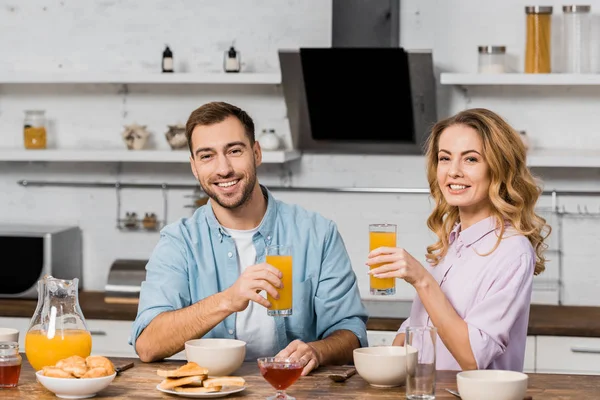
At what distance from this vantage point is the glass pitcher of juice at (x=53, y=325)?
233 cm

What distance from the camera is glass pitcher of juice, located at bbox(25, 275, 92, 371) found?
7.65 feet

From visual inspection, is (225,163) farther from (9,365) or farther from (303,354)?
(9,365)

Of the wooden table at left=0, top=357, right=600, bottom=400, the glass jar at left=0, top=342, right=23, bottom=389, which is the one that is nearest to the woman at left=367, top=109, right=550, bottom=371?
the wooden table at left=0, top=357, right=600, bottom=400

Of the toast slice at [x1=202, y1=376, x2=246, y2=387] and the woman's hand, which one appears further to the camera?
the woman's hand

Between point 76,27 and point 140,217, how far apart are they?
0.98m

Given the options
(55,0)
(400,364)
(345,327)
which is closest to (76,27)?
(55,0)

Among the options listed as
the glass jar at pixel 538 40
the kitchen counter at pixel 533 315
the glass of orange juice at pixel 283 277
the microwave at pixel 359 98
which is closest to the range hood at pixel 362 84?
the microwave at pixel 359 98

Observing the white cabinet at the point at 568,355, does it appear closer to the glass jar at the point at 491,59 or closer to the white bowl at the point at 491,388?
the glass jar at the point at 491,59

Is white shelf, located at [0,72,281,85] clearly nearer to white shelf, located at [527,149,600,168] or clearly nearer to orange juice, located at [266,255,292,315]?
white shelf, located at [527,149,600,168]

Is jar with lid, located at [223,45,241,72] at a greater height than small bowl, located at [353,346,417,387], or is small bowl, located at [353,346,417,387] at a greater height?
jar with lid, located at [223,45,241,72]

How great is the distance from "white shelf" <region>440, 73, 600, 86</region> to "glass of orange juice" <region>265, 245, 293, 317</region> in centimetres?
198

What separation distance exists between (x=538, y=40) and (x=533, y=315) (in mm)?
1197

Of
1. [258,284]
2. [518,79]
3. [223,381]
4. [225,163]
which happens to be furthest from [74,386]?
[518,79]

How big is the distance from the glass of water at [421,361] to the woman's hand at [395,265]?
0.94ft
